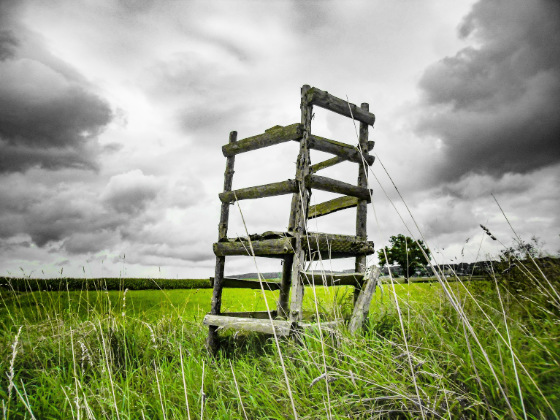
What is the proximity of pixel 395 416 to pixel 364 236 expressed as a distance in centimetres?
276

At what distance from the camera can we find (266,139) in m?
4.50

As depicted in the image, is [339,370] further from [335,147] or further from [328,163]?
[328,163]

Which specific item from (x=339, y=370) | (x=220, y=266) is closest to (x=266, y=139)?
(x=220, y=266)

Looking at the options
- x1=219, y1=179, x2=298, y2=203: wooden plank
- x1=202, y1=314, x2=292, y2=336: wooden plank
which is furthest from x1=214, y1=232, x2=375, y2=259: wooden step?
x1=202, y1=314, x2=292, y2=336: wooden plank

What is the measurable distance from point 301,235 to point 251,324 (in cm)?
124

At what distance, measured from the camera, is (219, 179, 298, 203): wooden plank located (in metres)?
3.94

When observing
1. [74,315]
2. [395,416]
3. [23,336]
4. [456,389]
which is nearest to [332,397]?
[395,416]

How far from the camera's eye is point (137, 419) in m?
2.90

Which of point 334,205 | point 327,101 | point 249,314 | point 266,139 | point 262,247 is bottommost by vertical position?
point 249,314

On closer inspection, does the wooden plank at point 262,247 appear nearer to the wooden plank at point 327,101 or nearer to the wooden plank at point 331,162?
the wooden plank at point 331,162

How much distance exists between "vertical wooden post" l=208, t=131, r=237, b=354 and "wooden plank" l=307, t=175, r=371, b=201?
1.71 meters

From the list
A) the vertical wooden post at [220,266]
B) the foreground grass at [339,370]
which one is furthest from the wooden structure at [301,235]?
the foreground grass at [339,370]

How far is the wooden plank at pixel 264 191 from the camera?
155 inches

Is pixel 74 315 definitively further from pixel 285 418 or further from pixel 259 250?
pixel 285 418
